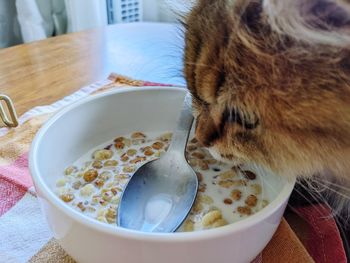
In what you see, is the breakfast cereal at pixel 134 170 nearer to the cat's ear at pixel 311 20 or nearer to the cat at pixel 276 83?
the cat at pixel 276 83

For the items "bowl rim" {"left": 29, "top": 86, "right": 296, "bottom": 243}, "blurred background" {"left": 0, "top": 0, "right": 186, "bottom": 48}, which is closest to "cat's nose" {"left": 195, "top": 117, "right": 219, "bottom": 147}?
"bowl rim" {"left": 29, "top": 86, "right": 296, "bottom": 243}

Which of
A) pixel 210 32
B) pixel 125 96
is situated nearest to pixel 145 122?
pixel 125 96

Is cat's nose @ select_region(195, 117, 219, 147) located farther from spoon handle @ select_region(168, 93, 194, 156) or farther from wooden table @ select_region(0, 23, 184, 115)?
wooden table @ select_region(0, 23, 184, 115)

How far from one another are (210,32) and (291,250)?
0.26 metres

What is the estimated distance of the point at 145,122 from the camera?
63 centimetres

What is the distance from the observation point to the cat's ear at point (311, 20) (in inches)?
12.9

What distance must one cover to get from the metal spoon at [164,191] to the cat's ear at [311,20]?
0.72 feet

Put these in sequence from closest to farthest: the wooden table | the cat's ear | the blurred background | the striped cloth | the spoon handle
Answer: the cat's ear < the striped cloth < the spoon handle < the wooden table < the blurred background

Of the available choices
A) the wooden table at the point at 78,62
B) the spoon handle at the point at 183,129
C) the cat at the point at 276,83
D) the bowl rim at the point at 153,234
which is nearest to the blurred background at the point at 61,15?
the wooden table at the point at 78,62

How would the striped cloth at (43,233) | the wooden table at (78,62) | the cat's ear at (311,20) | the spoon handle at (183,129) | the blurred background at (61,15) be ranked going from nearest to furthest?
1. the cat's ear at (311,20)
2. the striped cloth at (43,233)
3. the spoon handle at (183,129)
4. the wooden table at (78,62)
5. the blurred background at (61,15)

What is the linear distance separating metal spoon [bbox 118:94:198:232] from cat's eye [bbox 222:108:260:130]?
0.33ft

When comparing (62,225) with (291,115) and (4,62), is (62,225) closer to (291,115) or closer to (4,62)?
(291,115)

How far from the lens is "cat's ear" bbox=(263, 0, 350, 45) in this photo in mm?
327

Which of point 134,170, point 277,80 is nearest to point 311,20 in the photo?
point 277,80
